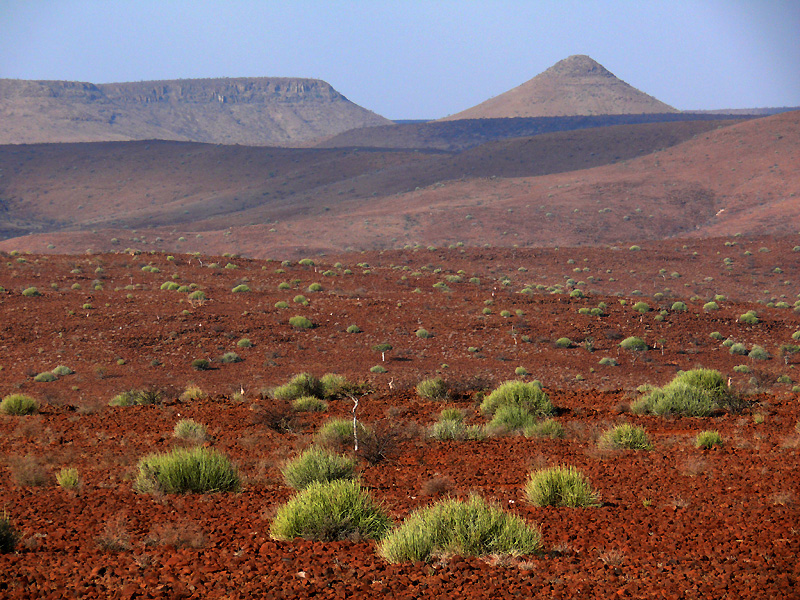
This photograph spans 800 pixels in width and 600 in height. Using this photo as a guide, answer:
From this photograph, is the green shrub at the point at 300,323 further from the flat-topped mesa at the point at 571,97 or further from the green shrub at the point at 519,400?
the flat-topped mesa at the point at 571,97

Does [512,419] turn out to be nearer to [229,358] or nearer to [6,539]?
[6,539]

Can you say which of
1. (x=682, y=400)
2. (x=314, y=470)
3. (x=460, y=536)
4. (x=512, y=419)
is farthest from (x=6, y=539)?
(x=682, y=400)

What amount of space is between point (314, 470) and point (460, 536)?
2.73 meters

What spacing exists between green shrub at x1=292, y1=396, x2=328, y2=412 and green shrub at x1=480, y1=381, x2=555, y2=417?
3036 mm

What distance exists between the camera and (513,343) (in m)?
24.9

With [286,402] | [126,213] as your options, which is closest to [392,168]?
[126,213]

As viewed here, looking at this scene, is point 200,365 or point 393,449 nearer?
point 393,449

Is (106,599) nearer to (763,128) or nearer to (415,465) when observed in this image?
(415,465)

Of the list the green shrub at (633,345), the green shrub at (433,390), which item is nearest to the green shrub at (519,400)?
the green shrub at (433,390)

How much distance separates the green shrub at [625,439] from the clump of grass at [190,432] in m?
5.89

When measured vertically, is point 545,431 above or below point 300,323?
above

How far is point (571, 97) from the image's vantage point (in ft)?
548

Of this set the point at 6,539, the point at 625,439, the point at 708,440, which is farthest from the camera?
the point at 625,439

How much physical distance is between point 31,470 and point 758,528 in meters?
7.77
